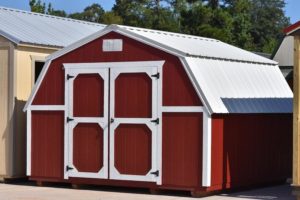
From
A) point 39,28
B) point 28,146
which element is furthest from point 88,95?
point 39,28

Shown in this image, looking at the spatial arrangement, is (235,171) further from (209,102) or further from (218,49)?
(218,49)

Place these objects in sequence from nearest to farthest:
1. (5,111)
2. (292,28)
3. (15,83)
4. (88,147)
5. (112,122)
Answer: (292,28) < (112,122) < (88,147) < (15,83) < (5,111)

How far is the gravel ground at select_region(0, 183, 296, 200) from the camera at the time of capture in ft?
47.1

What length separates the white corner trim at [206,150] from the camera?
14.3 metres

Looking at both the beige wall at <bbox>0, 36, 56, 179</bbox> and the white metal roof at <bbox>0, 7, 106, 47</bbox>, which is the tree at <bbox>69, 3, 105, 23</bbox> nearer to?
the white metal roof at <bbox>0, 7, 106, 47</bbox>

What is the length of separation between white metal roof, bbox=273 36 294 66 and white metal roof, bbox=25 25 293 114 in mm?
3769

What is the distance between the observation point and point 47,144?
53.3 ft

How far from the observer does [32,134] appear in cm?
1647

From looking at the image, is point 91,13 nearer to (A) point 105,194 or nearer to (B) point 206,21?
(B) point 206,21

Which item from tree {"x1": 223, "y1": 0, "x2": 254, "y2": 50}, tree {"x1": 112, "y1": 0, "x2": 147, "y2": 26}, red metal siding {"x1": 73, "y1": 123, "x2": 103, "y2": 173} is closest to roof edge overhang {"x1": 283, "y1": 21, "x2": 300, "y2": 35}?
red metal siding {"x1": 73, "y1": 123, "x2": 103, "y2": 173}

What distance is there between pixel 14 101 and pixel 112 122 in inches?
104

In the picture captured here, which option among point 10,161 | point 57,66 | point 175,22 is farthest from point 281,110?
point 175,22

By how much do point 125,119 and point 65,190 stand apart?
1863 millimetres

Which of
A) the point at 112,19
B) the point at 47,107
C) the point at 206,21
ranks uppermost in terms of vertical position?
the point at 112,19
